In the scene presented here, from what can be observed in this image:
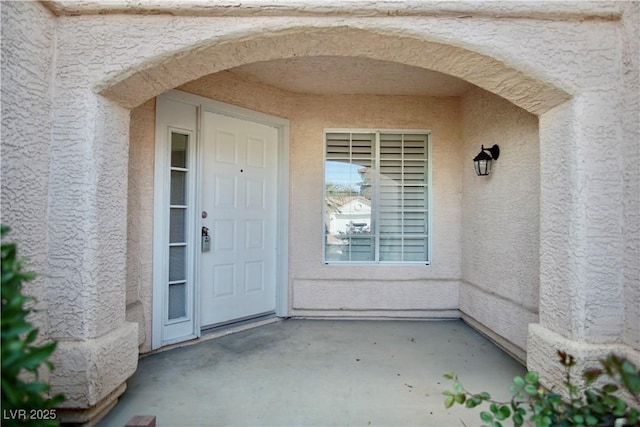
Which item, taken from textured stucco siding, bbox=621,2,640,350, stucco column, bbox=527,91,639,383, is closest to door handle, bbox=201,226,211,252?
stucco column, bbox=527,91,639,383

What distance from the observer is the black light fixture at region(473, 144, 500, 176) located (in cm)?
→ 457

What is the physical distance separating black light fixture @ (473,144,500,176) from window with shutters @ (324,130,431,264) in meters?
1.05

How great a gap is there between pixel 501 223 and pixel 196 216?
3.84m

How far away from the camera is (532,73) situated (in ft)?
8.75

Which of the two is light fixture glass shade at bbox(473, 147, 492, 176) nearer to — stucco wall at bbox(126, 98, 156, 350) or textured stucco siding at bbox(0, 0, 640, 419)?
textured stucco siding at bbox(0, 0, 640, 419)

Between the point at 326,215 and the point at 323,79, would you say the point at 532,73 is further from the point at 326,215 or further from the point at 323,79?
the point at 326,215

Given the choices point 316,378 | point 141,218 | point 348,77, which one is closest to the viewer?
point 316,378

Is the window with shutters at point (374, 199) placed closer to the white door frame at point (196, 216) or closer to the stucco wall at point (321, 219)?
the stucco wall at point (321, 219)

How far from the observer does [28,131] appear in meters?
2.48

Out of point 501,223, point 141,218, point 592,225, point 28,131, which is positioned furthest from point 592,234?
point 141,218

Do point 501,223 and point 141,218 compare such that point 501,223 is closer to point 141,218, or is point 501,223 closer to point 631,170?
point 631,170

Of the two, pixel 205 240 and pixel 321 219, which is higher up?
pixel 321 219

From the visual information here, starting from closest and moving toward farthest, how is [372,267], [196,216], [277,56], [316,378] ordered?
[277,56] → [316,378] → [196,216] → [372,267]

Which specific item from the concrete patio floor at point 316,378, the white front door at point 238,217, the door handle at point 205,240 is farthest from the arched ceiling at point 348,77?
the concrete patio floor at point 316,378
